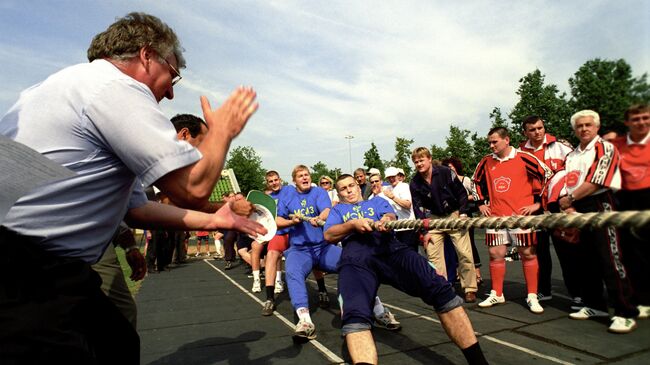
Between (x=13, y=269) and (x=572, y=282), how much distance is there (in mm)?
5005

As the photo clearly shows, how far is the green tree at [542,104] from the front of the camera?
1092 mm

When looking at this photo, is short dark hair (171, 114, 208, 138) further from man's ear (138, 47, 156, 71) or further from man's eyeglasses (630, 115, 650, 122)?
man's eyeglasses (630, 115, 650, 122)

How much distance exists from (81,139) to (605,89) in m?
1.54

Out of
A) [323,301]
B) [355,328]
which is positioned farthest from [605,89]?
[323,301]

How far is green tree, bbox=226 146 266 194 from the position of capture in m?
63.4

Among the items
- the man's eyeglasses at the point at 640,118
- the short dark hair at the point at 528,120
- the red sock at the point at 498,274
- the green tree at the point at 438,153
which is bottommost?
the red sock at the point at 498,274

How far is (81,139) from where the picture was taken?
1.25 metres

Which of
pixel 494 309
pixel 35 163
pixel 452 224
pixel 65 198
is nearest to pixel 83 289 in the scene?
pixel 65 198

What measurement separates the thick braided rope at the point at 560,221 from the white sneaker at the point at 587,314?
2.82 metres

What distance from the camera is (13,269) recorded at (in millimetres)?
1096

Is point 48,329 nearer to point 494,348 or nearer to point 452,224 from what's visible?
point 452,224

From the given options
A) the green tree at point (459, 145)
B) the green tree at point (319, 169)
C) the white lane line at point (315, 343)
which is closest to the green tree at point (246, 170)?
the green tree at point (319, 169)

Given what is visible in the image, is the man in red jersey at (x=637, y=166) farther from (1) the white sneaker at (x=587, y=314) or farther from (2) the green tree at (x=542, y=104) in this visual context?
(1) the white sneaker at (x=587, y=314)

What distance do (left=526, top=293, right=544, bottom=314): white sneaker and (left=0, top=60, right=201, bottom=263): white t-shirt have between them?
4.54m
